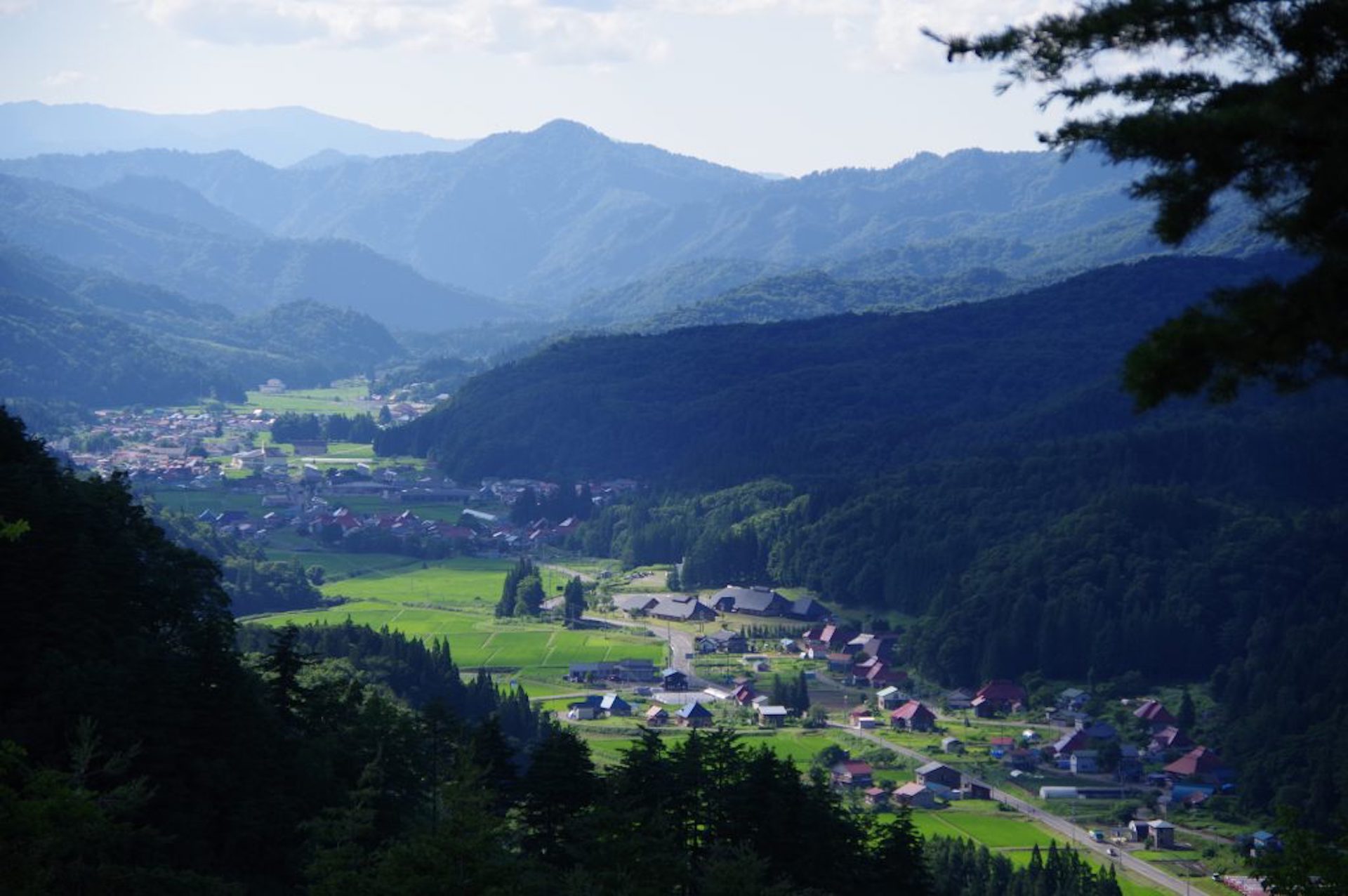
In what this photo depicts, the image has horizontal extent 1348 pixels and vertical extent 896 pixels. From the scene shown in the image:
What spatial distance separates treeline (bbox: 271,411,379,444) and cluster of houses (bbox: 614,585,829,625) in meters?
53.8

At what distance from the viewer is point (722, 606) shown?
6881 centimetres

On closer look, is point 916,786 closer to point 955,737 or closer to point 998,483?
point 955,737

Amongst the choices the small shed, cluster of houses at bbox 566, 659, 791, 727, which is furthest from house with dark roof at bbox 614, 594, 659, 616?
the small shed

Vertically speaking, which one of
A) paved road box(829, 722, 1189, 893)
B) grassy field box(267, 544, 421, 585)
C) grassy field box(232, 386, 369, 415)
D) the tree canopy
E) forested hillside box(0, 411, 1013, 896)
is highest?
the tree canopy

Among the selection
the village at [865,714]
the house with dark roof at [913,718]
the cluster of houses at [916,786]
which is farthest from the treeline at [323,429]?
the cluster of houses at [916,786]

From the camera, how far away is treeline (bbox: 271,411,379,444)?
118 m

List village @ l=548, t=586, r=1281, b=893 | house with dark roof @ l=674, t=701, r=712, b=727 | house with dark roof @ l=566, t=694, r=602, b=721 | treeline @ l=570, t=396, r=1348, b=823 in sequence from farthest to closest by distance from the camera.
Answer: treeline @ l=570, t=396, r=1348, b=823 < house with dark roof @ l=566, t=694, r=602, b=721 < house with dark roof @ l=674, t=701, r=712, b=727 < village @ l=548, t=586, r=1281, b=893

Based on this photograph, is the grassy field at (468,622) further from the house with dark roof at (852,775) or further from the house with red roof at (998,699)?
the house with dark roof at (852,775)

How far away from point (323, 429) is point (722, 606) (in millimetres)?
59900

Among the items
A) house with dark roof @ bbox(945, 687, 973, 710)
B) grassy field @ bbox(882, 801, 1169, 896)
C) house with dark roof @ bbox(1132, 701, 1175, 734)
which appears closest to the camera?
grassy field @ bbox(882, 801, 1169, 896)

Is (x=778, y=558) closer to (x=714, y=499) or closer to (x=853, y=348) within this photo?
(x=714, y=499)

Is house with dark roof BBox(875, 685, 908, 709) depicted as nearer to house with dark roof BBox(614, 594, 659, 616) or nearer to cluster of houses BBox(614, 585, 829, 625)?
cluster of houses BBox(614, 585, 829, 625)

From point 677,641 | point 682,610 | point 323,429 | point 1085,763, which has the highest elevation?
point 323,429

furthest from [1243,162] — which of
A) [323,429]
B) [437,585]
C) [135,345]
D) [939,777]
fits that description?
[135,345]
